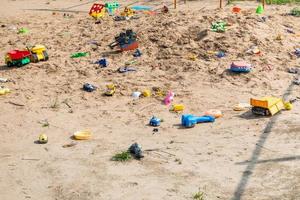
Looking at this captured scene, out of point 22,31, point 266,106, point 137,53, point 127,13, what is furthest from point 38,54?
point 266,106

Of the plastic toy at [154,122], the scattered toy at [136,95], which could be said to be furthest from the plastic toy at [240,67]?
the plastic toy at [154,122]

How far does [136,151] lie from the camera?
25.2 feet

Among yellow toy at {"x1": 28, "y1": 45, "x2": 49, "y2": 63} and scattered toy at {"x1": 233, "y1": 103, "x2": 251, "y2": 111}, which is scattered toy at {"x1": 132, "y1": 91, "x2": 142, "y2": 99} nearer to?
scattered toy at {"x1": 233, "y1": 103, "x2": 251, "y2": 111}

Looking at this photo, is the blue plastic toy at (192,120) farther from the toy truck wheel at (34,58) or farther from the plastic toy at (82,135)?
the toy truck wheel at (34,58)

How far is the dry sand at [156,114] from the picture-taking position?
275 inches

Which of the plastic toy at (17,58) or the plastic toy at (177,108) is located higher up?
the plastic toy at (17,58)

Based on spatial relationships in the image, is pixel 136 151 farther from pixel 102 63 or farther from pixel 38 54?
pixel 38 54

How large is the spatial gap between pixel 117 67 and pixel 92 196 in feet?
16.5

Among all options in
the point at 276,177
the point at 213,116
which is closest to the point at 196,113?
the point at 213,116

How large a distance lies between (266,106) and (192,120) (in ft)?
4.20

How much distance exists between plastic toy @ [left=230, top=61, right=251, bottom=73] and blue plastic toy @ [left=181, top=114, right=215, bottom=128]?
2.08m

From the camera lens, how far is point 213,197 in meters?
6.55

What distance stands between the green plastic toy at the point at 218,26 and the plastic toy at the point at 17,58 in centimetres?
418

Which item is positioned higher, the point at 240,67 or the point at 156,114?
the point at 240,67
